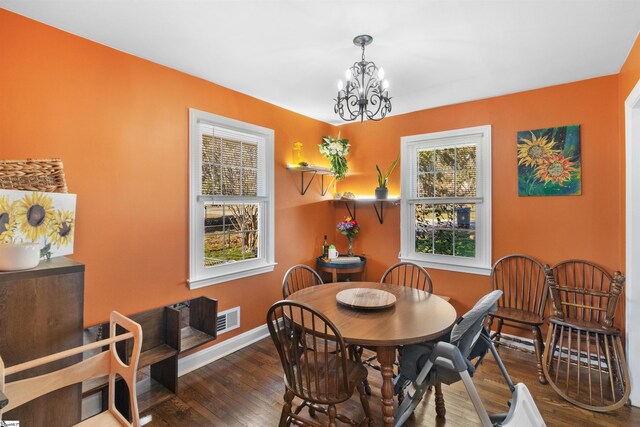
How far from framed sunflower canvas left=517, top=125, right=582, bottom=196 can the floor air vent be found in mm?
3082

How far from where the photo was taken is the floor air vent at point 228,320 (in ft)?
9.53

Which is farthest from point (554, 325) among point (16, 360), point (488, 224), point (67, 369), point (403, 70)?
point (16, 360)

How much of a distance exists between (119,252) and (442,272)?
3.17 metres

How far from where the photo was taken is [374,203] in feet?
13.1

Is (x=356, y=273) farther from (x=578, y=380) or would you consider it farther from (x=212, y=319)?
(x=578, y=380)

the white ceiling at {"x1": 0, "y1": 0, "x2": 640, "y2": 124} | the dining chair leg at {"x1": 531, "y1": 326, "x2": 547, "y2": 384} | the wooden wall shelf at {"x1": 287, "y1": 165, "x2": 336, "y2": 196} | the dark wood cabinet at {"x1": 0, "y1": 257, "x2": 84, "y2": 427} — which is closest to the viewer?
the dark wood cabinet at {"x1": 0, "y1": 257, "x2": 84, "y2": 427}

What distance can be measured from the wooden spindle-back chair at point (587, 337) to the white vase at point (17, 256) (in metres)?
3.37

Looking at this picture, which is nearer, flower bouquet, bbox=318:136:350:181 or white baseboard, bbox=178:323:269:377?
white baseboard, bbox=178:323:269:377

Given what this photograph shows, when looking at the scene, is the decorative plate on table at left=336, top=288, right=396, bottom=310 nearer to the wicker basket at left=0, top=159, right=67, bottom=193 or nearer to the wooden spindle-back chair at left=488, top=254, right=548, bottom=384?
the wooden spindle-back chair at left=488, top=254, right=548, bottom=384

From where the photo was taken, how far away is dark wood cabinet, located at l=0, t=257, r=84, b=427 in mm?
1331

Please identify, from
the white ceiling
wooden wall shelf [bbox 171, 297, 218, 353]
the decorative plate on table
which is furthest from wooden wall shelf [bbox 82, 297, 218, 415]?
the white ceiling

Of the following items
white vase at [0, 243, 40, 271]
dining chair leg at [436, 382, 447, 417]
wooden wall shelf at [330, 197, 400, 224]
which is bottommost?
dining chair leg at [436, 382, 447, 417]

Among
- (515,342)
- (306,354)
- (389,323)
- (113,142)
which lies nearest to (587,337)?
(515,342)

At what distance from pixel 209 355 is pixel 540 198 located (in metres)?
3.48
